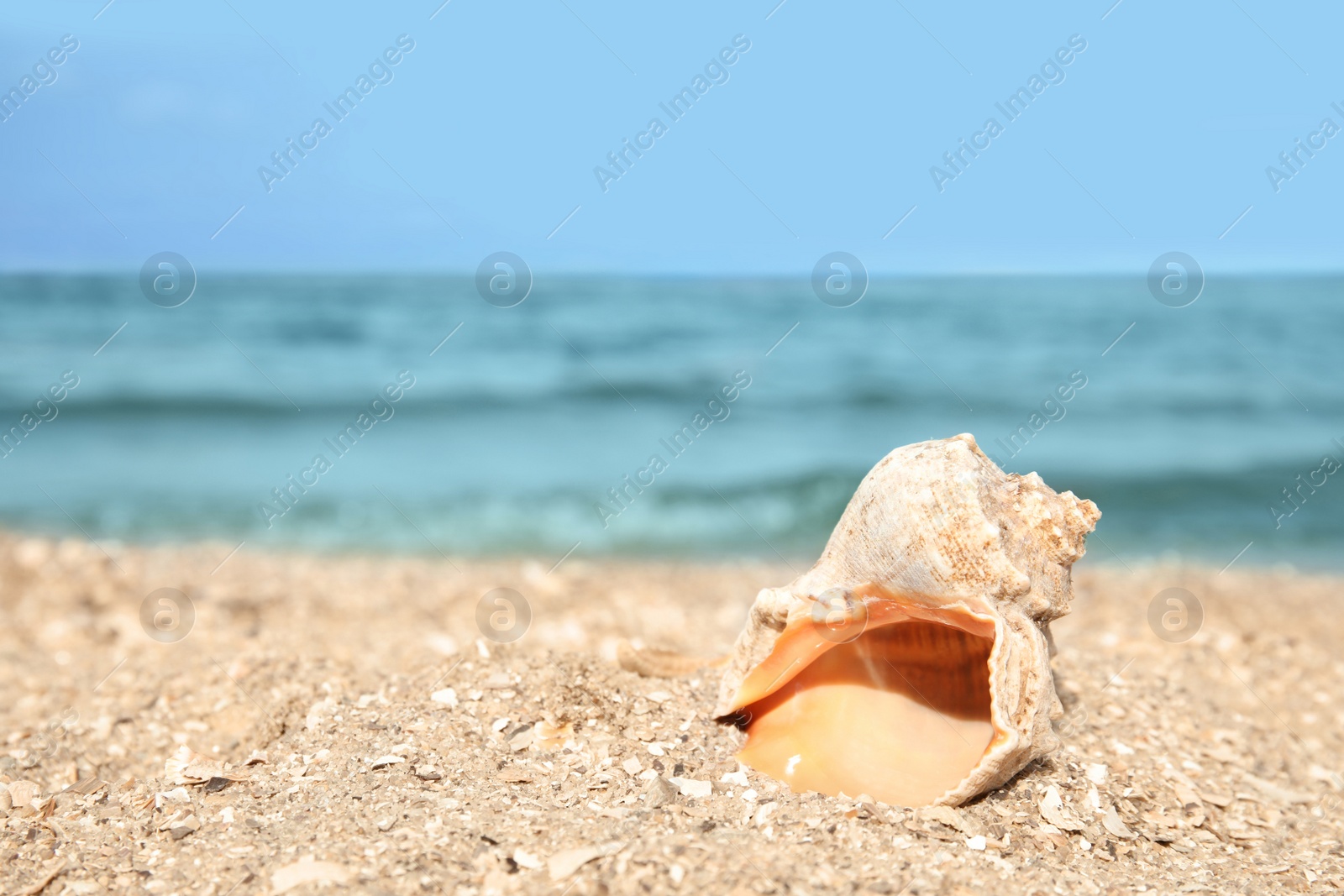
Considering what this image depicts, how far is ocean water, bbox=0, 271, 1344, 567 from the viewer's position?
24.6ft

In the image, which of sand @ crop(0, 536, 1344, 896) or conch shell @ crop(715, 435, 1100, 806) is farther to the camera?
conch shell @ crop(715, 435, 1100, 806)

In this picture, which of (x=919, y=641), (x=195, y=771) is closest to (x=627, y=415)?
(x=919, y=641)

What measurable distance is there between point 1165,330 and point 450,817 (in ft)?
59.7

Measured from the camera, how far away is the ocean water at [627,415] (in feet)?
24.6

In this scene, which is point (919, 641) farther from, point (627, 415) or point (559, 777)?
point (627, 415)

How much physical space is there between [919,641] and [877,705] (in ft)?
0.73

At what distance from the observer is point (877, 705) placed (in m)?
2.72

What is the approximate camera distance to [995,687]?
7.57 ft

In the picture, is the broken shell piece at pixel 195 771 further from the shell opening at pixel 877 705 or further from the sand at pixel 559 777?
the shell opening at pixel 877 705

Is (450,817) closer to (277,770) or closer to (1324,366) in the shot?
(277,770)

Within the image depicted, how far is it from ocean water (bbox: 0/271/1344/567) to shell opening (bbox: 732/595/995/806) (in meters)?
4.06

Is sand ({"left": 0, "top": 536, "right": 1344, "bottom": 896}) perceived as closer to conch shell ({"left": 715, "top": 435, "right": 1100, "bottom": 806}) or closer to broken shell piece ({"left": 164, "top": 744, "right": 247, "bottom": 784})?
broken shell piece ({"left": 164, "top": 744, "right": 247, "bottom": 784})

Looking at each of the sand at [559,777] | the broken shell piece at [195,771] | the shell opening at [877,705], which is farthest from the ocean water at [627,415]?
the broken shell piece at [195,771]

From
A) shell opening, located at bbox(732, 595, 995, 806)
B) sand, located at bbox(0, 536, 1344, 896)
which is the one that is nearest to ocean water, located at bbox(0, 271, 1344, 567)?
sand, located at bbox(0, 536, 1344, 896)
